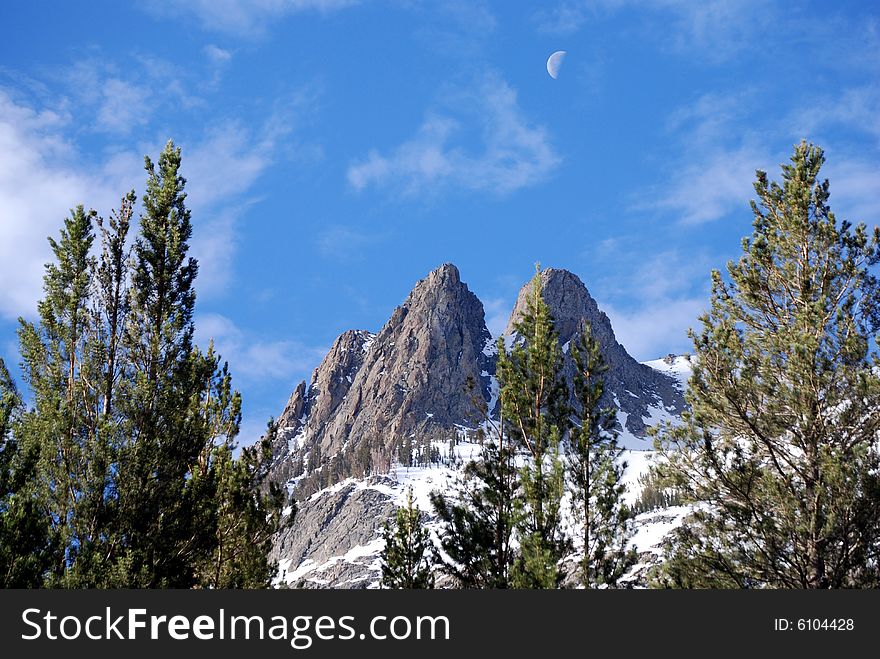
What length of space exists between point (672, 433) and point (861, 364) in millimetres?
3860

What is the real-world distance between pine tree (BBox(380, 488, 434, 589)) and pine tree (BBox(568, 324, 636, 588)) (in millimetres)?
4939

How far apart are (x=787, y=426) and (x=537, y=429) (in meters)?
5.21

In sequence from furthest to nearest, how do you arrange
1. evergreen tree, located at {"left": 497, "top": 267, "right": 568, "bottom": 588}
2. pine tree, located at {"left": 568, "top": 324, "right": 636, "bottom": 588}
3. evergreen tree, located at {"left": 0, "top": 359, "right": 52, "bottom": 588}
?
pine tree, located at {"left": 568, "top": 324, "right": 636, "bottom": 588}, evergreen tree, located at {"left": 497, "top": 267, "right": 568, "bottom": 588}, evergreen tree, located at {"left": 0, "top": 359, "right": 52, "bottom": 588}

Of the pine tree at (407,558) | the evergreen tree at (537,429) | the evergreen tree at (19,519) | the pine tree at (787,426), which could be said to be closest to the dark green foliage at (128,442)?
the evergreen tree at (19,519)

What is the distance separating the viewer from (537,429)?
54.7 feet

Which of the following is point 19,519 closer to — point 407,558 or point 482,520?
point 482,520

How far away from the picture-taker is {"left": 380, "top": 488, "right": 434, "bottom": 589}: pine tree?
19.9 m

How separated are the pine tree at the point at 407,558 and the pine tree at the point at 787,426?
272 inches

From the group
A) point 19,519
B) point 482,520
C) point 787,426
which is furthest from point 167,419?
point 787,426

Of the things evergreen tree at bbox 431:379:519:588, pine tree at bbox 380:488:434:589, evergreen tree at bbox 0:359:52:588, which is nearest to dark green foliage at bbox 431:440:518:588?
evergreen tree at bbox 431:379:519:588

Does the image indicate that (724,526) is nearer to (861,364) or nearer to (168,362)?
(861,364)

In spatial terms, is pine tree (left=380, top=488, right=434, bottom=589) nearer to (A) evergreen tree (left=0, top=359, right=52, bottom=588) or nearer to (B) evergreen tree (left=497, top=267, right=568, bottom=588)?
(B) evergreen tree (left=497, top=267, right=568, bottom=588)

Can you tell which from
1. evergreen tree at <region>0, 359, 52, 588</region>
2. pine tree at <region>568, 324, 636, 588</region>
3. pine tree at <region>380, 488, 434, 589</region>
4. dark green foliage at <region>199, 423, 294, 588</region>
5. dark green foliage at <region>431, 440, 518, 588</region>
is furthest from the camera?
pine tree at <region>380, 488, 434, 589</region>

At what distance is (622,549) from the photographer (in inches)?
637
